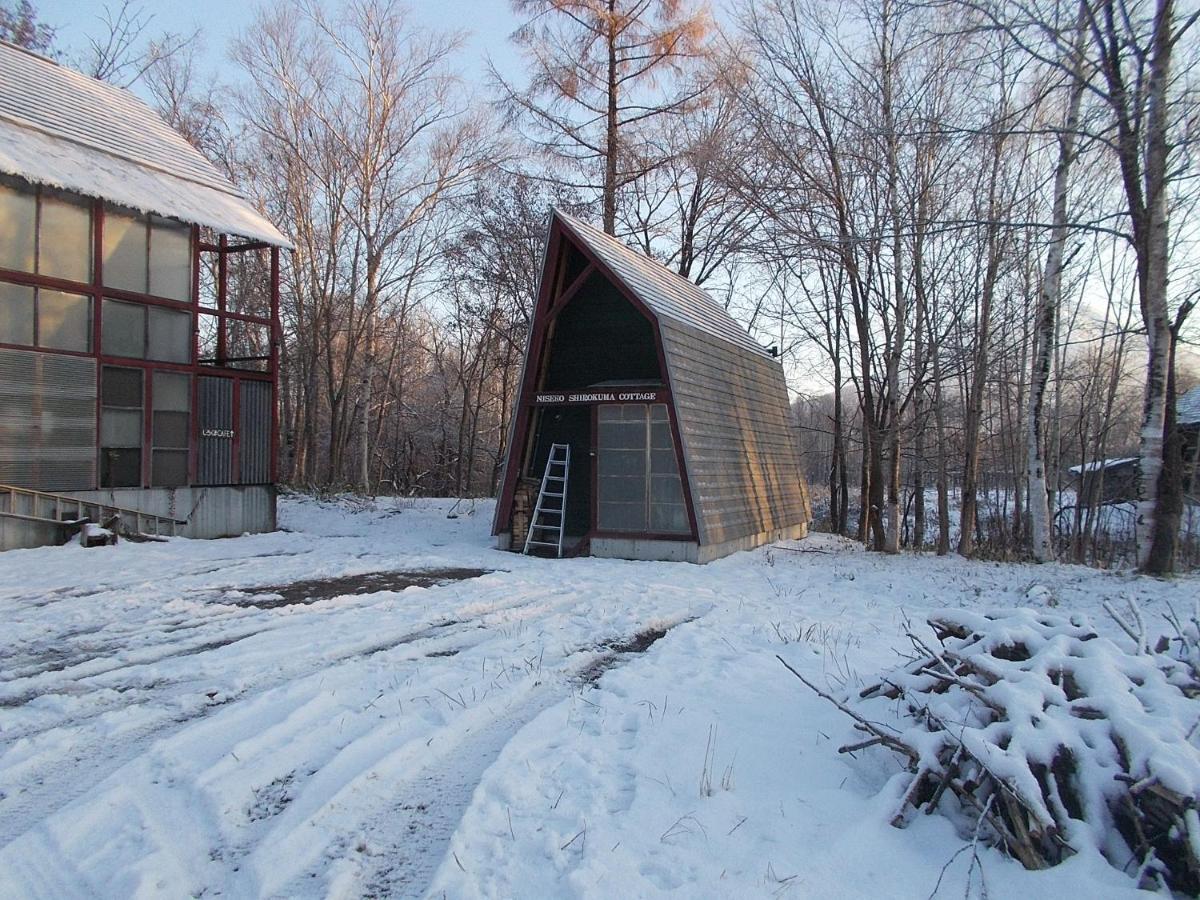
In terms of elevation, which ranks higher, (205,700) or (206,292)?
(206,292)

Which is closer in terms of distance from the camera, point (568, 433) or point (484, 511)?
point (568, 433)

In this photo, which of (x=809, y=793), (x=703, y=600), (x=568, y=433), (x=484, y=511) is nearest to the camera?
(x=809, y=793)

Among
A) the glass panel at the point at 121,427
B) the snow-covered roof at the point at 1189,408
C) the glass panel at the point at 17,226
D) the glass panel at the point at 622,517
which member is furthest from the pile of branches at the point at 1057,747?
the snow-covered roof at the point at 1189,408

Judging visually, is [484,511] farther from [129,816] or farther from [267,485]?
[129,816]

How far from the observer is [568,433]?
14.1 meters

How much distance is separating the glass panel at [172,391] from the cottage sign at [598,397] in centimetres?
724

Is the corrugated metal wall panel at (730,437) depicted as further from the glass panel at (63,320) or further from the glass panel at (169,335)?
the glass panel at (63,320)

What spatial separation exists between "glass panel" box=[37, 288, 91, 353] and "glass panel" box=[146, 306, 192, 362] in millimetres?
1117

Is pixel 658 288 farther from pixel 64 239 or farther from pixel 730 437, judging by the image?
pixel 64 239

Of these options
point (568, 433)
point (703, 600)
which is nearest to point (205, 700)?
point (703, 600)

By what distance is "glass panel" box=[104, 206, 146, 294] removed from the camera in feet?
44.6

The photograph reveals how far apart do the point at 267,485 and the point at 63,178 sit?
6756 millimetres

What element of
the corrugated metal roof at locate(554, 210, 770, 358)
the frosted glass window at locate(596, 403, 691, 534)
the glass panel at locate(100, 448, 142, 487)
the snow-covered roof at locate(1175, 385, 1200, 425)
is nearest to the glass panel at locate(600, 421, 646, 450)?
the frosted glass window at locate(596, 403, 691, 534)

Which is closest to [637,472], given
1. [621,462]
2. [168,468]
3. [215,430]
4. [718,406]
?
[621,462]
